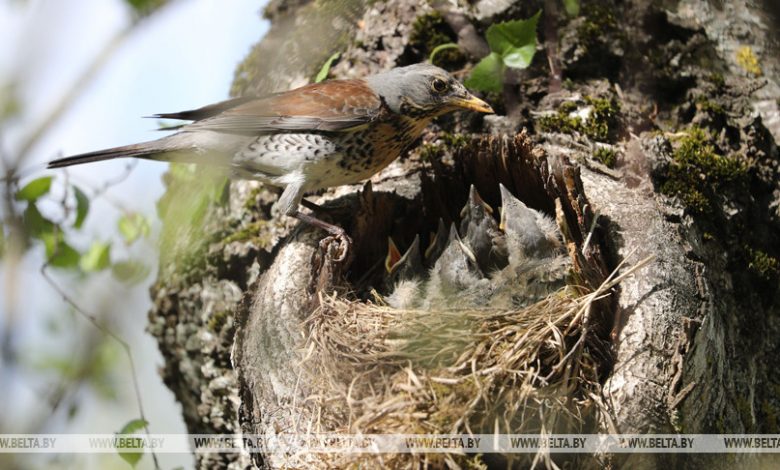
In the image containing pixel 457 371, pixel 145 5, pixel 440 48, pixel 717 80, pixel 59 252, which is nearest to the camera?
pixel 145 5

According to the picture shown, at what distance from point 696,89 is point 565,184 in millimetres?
1112

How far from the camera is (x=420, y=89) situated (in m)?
4.48

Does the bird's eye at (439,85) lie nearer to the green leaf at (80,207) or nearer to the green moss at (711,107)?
the green moss at (711,107)

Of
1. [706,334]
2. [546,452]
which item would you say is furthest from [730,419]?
[546,452]

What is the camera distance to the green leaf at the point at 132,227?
496 centimetres

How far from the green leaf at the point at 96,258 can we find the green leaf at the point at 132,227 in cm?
18

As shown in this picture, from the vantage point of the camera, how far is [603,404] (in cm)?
336

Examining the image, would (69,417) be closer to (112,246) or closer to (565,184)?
(112,246)

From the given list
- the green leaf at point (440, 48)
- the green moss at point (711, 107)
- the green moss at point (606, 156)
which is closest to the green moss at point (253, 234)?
the green leaf at point (440, 48)

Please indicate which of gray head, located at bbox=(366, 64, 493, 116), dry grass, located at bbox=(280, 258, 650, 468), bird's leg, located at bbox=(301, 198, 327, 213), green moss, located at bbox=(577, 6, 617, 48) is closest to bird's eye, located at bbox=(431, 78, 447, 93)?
gray head, located at bbox=(366, 64, 493, 116)

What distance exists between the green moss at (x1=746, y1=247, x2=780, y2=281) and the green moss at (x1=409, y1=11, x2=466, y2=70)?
192cm

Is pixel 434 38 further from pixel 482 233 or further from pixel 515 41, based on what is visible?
pixel 482 233

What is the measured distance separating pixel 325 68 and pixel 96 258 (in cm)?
173

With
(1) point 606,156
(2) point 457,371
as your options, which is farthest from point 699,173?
Answer: (2) point 457,371
